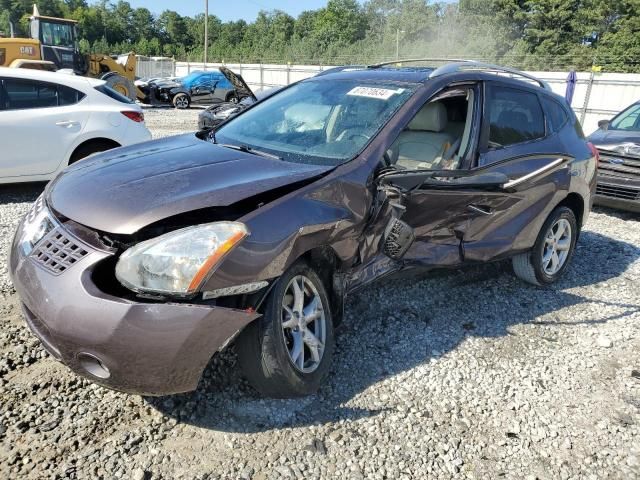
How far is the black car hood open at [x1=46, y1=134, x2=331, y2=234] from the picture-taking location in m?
2.32

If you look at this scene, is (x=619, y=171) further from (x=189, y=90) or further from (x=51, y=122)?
Result: (x=189, y=90)

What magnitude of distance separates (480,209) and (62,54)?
19961 millimetres

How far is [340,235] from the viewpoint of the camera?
2.75 metres

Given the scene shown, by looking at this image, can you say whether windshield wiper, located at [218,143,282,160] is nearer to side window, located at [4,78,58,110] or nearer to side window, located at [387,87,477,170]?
side window, located at [387,87,477,170]

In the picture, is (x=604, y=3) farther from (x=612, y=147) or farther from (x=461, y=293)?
(x=461, y=293)

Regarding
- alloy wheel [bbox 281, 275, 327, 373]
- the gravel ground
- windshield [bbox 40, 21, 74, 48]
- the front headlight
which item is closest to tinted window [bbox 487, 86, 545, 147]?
the gravel ground

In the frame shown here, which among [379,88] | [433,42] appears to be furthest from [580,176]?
[433,42]

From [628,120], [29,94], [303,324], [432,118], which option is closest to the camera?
[303,324]

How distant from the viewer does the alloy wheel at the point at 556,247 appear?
4.47 metres

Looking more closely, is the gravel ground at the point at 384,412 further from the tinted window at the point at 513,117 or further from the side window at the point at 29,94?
the side window at the point at 29,94

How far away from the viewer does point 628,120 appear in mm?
7863

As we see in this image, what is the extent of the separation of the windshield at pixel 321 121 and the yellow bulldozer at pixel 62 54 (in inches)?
582

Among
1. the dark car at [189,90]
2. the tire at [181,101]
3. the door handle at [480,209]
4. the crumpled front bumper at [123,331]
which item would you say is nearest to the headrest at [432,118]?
the door handle at [480,209]

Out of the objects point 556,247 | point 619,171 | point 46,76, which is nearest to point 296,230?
point 556,247
